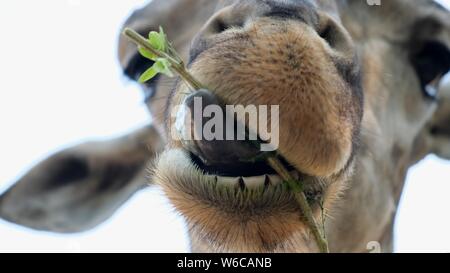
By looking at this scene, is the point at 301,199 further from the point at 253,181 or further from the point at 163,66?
the point at 163,66

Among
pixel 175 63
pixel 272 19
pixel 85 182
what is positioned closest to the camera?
pixel 175 63

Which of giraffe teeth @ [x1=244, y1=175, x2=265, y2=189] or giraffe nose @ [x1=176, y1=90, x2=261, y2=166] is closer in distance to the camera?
giraffe nose @ [x1=176, y1=90, x2=261, y2=166]

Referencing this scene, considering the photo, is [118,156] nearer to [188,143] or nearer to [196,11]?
[196,11]

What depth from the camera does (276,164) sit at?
2.45 meters

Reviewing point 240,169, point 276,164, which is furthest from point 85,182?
point 276,164

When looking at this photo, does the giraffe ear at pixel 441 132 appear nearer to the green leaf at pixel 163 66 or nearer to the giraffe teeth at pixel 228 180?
the giraffe teeth at pixel 228 180

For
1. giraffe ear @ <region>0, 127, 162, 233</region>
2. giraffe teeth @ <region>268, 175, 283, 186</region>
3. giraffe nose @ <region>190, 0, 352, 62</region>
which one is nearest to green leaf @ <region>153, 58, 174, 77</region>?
giraffe nose @ <region>190, 0, 352, 62</region>

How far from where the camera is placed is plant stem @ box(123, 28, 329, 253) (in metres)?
2.35

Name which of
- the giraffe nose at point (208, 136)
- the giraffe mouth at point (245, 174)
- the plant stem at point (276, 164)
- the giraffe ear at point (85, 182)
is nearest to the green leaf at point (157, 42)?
the plant stem at point (276, 164)

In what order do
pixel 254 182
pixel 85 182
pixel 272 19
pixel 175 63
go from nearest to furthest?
pixel 175 63
pixel 254 182
pixel 272 19
pixel 85 182

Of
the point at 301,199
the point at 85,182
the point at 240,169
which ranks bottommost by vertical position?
the point at 85,182

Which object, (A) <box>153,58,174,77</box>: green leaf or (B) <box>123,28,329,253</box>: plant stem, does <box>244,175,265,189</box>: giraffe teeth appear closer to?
(B) <box>123,28,329,253</box>: plant stem

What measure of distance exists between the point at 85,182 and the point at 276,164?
9.47ft

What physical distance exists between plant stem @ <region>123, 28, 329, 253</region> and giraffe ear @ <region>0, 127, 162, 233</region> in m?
2.44
